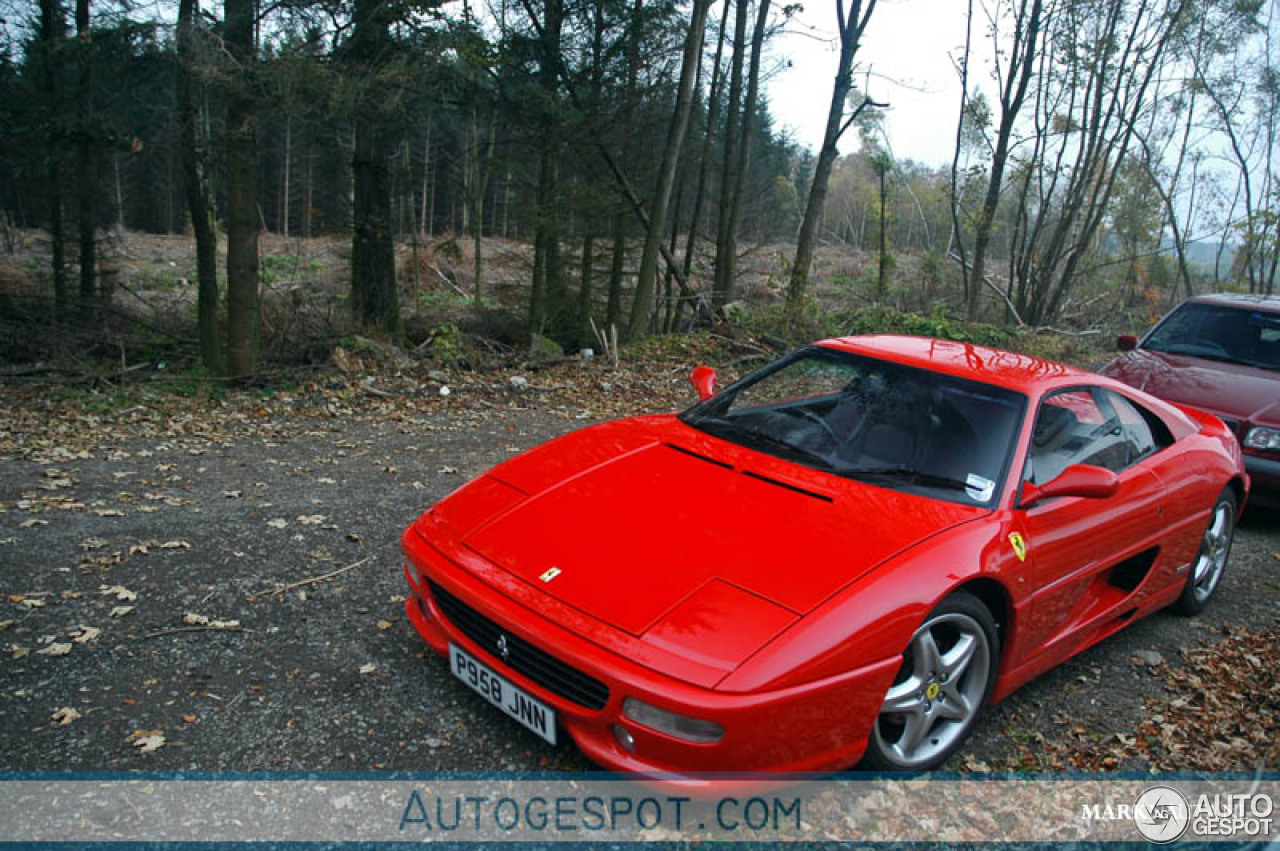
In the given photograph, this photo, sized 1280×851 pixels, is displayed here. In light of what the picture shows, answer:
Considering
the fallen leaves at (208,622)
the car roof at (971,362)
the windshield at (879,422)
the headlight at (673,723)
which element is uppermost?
the car roof at (971,362)

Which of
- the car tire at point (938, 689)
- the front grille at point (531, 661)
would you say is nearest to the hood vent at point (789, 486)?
the car tire at point (938, 689)

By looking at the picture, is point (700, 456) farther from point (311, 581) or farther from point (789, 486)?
point (311, 581)

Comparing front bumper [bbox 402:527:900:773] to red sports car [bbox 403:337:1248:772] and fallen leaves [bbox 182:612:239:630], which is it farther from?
fallen leaves [bbox 182:612:239:630]

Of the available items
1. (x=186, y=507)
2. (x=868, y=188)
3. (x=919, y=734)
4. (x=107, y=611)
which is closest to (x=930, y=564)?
(x=919, y=734)

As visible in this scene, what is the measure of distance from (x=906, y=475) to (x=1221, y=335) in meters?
5.55

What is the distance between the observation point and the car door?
3104mm

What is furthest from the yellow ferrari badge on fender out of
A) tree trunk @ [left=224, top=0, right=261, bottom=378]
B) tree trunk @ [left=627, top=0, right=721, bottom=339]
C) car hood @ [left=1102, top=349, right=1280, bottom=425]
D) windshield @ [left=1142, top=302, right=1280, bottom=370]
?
tree trunk @ [left=627, top=0, right=721, bottom=339]

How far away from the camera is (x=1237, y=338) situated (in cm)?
685

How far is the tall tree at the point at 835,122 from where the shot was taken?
14.0 m

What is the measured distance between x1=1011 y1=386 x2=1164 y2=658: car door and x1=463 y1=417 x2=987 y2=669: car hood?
0.45 m

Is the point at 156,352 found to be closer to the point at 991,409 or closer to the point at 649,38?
the point at 649,38

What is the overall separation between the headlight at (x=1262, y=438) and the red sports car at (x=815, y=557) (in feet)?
7.64

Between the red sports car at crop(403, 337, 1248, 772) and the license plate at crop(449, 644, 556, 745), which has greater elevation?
the red sports car at crop(403, 337, 1248, 772)

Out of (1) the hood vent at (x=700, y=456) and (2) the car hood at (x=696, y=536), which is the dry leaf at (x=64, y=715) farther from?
(1) the hood vent at (x=700, y=456)
